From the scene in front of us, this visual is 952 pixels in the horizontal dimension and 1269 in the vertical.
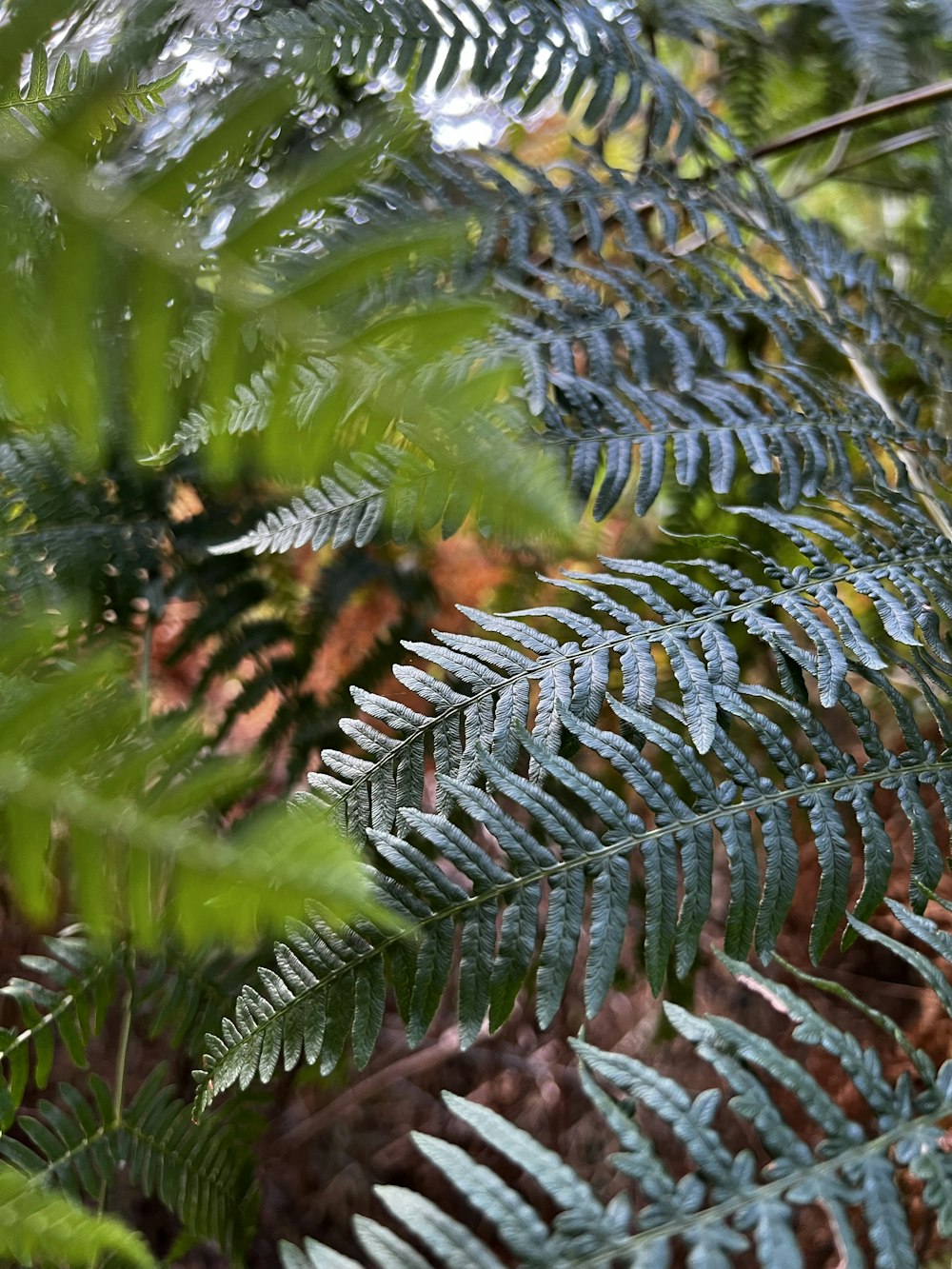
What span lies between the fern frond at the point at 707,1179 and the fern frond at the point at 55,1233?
97 millimetres

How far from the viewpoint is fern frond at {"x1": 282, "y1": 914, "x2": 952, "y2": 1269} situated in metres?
0.34

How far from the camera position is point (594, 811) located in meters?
0.60

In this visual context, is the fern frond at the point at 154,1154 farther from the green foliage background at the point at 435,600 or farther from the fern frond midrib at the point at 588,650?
the fern frond midrib at the point at 588,650

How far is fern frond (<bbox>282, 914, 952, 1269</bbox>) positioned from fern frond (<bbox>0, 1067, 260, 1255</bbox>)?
470 mm

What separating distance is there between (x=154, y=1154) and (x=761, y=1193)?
0.63m

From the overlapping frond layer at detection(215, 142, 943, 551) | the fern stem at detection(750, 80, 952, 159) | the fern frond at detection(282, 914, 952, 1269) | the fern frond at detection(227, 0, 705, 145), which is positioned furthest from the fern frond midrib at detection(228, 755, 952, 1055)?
the fern stem at detection(750, 80, 952, 159)

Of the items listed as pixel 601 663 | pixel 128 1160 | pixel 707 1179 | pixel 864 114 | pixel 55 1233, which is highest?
pixel 864 114

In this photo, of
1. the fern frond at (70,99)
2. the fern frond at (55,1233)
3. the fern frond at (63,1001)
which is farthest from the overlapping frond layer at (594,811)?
the fern frond at (70,99)

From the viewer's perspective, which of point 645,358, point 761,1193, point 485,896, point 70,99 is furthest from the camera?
point 645,358

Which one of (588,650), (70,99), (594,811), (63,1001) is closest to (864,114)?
(588,650)

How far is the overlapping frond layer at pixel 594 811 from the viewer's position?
1.72 ft

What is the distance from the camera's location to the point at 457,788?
53 centimetres

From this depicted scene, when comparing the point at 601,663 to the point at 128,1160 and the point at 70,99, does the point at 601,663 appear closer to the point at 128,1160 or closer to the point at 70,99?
the point at 70,99

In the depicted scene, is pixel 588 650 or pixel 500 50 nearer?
pixel 588 650
